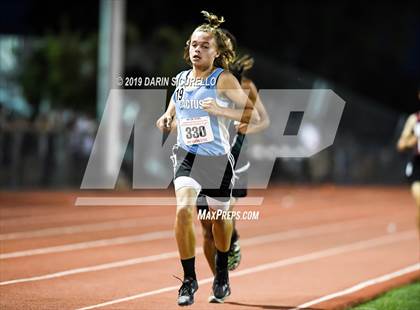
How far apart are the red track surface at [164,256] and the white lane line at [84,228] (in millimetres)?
18

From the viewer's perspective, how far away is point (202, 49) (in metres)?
7.16

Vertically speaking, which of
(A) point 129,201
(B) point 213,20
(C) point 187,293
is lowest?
(A) point 129,201

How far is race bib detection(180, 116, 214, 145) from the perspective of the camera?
716 cm

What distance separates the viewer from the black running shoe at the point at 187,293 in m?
7.06

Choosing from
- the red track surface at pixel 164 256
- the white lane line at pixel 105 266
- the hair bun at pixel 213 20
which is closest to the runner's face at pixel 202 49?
the hair bun at pixel 213 20

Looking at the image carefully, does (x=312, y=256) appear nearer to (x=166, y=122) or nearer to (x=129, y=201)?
(x=166, y=122)

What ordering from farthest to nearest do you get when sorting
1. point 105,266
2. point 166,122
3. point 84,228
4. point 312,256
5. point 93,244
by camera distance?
point 84,228
point 93,244
point 312,256
point 105,266
point 166,122

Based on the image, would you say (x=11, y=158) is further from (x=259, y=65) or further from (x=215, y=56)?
(x=215, y=56)

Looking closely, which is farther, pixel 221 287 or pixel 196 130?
pixel 221 287

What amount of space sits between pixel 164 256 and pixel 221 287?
3.98 metres

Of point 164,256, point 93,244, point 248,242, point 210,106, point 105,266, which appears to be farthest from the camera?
point 248,242

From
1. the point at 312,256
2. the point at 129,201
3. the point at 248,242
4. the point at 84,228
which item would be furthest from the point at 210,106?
the point at 129,201

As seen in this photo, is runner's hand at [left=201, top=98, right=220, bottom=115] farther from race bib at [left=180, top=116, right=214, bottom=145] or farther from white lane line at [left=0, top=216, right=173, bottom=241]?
white lane line at [left=0, top=216, right=173, bottom=241]

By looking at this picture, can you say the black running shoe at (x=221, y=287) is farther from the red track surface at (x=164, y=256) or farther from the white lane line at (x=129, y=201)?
the white lane line at (x=129, y=201)
